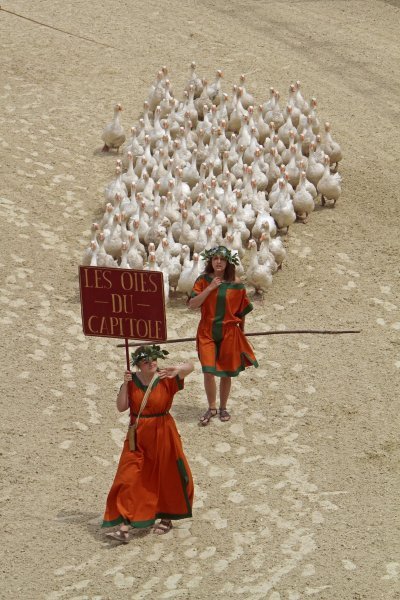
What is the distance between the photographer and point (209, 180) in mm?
17922

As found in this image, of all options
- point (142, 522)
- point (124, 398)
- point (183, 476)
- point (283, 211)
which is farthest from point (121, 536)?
point (283, 211)

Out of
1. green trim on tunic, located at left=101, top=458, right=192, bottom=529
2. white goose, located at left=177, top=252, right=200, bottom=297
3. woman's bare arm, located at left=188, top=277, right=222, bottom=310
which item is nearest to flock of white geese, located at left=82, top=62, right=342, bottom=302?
white goose, located at left=177, top=252, right=200, bottom=297

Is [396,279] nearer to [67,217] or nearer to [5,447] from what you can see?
[67,217]

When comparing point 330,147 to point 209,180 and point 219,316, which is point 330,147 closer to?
point 209,180

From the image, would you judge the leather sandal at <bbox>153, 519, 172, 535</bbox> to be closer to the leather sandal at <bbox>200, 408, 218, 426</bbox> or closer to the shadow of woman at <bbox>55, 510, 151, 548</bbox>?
the shadow of woman at <bbox>55, 510, 151, 548</bbox>

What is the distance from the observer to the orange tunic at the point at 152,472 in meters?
12.0

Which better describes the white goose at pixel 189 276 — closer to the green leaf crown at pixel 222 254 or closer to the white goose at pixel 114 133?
the green leaf crown at pixel 222 254

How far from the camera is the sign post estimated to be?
1219 centimetres

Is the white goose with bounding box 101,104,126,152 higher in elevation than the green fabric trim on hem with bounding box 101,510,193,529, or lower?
higher

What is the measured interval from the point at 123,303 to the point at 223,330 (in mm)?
1866

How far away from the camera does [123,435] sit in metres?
13.8

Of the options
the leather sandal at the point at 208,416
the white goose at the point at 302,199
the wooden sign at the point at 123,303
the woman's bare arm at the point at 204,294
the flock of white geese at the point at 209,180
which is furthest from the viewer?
the white goose at the point at 302,199

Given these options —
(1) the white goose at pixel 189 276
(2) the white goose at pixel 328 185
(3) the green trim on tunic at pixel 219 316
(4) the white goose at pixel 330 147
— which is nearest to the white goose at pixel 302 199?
(2) the white goose at pixel 328 185

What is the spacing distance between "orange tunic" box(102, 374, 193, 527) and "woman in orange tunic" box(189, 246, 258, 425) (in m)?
1.83
